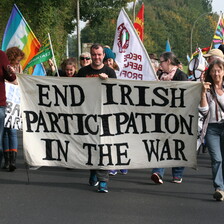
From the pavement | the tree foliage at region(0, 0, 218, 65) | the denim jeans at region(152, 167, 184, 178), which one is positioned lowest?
the pavement

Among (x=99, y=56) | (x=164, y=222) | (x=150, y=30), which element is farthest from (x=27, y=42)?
(x=150, y=30)

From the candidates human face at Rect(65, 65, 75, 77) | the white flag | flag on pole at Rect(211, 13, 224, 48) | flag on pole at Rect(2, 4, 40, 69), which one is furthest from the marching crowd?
flag on pole at Rect(211, 13, 224, 48)

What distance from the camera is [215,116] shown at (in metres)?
7.63

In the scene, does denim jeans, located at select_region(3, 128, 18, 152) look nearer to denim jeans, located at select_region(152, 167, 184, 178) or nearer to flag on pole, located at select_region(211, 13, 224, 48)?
denim jeans, located at select_region(152, 167, 184, 178)

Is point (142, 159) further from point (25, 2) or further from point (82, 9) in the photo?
point (82, 9)

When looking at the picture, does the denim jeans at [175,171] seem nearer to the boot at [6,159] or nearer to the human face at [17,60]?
the boot at [6,159]

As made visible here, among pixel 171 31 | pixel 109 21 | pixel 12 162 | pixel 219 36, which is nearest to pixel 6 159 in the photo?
pixel 12 162

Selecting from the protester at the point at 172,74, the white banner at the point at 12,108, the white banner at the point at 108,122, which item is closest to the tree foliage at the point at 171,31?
the white banner at the point at 12,108

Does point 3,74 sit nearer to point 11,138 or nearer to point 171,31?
point 11,138

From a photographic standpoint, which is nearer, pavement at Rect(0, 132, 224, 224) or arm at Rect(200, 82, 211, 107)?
pavement at Rect(0, 132, 224, 224)

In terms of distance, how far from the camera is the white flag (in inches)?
396

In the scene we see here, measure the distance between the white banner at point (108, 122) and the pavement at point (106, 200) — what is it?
37 cm

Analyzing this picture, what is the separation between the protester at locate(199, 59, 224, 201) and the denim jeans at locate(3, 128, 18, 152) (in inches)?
130

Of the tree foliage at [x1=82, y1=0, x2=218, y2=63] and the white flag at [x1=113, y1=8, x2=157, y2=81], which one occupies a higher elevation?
the tree foliage at [x1=82, y1=0, x2=218, y2=63]
